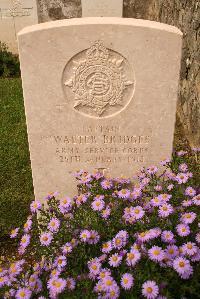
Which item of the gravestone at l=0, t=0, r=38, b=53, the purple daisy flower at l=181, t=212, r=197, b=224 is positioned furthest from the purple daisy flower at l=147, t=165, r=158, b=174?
the gravestone at l=0, t=0, r=38, b=53

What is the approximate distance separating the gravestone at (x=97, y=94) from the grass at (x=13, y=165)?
2.10ft

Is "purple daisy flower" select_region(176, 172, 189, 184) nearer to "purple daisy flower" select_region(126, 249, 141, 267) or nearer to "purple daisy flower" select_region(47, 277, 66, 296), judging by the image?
"purple daisy flower" select_region(126, 249, 141, 267)

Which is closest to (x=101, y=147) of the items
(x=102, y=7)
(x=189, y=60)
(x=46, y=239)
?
(x=46, y=239)

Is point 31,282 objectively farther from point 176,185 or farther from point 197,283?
point 176,185

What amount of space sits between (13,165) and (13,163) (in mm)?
41

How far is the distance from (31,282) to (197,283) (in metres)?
0.81

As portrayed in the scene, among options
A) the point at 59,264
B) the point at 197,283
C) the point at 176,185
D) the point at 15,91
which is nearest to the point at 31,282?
the point at 59,264

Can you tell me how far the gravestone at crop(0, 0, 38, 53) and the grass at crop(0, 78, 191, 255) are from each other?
6.82 feet

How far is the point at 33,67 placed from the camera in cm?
240

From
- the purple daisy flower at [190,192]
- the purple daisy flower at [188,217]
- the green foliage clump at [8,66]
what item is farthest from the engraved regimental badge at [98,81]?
the green foliage clump at [8,66]

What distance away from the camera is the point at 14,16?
24.5ft

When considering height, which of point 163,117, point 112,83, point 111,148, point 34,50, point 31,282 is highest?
point 34,50

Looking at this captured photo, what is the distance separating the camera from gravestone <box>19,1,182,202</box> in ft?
7.55

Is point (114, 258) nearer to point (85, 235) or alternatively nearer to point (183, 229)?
point (85, 235)
